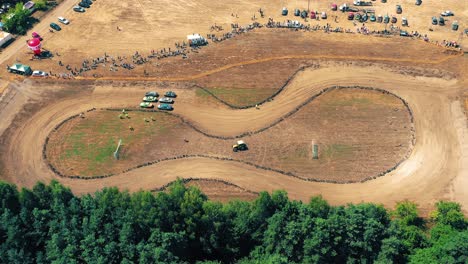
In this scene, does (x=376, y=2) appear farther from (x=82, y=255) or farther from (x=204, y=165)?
(x=82, y=255)

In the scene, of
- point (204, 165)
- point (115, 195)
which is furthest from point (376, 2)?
point (115, 195)

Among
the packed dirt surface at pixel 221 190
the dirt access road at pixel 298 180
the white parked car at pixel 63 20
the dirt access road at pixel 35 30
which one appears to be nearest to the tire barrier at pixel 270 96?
the dirt access road at pixel 298 180

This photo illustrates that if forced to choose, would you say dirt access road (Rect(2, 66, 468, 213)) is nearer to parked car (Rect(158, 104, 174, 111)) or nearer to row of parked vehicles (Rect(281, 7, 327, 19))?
parked car (Rect(158, 104, 174, 111))

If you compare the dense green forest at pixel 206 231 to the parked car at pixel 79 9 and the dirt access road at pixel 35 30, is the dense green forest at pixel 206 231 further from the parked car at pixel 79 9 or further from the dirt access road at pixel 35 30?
the parked car at pixel 79 9

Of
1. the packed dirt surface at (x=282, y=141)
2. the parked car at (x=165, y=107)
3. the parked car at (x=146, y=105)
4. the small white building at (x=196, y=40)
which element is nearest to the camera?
the packed dirt surface at (x=282, y=141)

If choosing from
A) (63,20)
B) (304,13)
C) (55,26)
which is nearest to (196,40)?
(304,13)

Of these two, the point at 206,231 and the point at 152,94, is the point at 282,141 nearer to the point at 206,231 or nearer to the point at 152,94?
the point at 206,231
